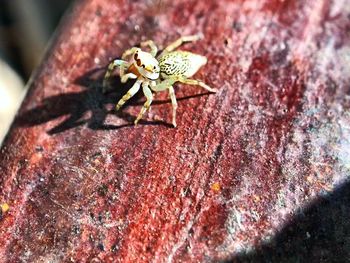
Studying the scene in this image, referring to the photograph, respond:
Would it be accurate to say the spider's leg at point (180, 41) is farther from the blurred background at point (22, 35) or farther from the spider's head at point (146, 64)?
the blurred background at point (22, 35)

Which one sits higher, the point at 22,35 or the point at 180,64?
the point at 180,64

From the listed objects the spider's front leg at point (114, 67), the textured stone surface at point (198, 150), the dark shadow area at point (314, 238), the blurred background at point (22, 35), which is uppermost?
the spider's front leg at point (114, 67)

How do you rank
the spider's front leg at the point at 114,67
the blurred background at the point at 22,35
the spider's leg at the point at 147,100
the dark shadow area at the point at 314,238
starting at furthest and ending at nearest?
the blurred background at the point at 22,35 < the spider's front leg at the point at 114,67 < the spider's leg at the point at 147,100 < the dark shadow area at the point at 314,238

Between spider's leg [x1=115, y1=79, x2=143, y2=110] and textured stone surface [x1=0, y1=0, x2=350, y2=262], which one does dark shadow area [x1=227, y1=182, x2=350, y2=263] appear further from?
spider's leg [x1=115, y1=79, x2=143, y2=110]

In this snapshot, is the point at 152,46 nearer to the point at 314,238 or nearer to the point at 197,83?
the point at 197,83

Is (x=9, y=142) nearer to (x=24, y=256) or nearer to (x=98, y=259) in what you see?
(x=24, y=256)

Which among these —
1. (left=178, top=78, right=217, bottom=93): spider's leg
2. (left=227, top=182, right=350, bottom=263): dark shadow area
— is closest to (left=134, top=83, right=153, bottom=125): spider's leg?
(left=178, top=78, right=217, bottom=93): spider's leg

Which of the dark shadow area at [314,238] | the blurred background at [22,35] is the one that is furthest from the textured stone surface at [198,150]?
the blurred background at [22,35]

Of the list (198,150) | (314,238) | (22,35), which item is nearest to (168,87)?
(198,150)
